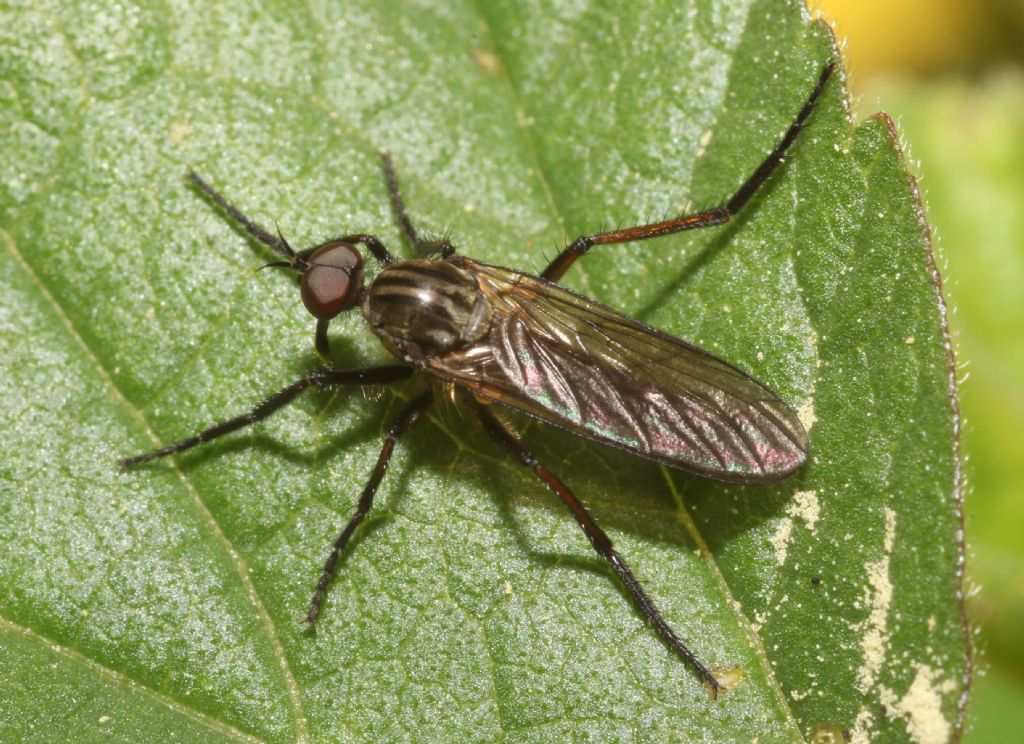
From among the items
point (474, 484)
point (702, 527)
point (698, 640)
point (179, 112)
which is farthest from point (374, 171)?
point (698, 640)

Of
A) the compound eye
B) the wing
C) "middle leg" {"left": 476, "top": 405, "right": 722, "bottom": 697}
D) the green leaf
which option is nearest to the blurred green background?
the green leaf

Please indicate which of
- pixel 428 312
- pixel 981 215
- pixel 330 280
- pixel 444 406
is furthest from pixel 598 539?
pixel 981 215

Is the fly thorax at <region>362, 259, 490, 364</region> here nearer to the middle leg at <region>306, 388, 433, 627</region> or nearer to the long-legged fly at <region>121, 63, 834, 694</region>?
the long-legged fly at <region>121, 63, 834, 694</region>

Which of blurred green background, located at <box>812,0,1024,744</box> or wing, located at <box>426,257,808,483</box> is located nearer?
wing, located at <box>426,257,808,483</box>

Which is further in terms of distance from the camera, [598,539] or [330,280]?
[330,280]

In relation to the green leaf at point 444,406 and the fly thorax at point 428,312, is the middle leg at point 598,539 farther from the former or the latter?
the fly thorax at point 428,312

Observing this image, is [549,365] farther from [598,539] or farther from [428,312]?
[598,539]

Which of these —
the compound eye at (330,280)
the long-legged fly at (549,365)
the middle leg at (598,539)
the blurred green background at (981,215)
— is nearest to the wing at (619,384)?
the long-legged fly at (549,365)
